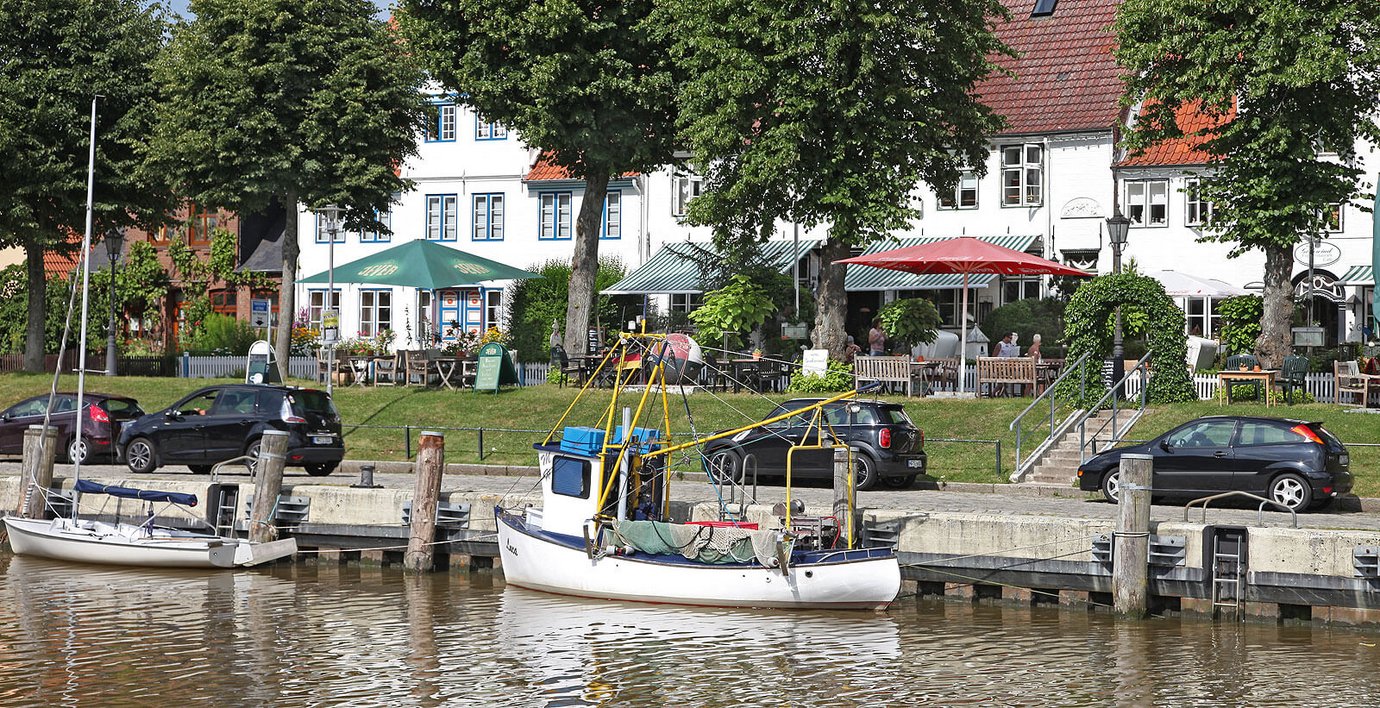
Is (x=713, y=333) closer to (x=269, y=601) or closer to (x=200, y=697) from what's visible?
(x=269, y=601)

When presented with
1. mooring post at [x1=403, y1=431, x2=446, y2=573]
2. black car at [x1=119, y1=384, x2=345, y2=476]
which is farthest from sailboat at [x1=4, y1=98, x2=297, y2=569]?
black car at [x1=119, y1=384, x2=345, y2=476]

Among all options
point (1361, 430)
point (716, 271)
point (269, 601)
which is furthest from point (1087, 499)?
point (716, 271)

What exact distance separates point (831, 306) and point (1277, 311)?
929 centimetres

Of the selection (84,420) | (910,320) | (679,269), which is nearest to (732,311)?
(910,320)

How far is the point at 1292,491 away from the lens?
2372cm

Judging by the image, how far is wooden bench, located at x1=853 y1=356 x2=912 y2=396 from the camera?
34.6 meters

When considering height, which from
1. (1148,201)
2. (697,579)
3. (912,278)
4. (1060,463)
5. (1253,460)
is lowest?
(697,579)

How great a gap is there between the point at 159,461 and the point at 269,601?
9340 millimetres

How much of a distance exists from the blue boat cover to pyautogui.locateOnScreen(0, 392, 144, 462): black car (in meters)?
6.19

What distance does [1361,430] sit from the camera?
28688 millimetres

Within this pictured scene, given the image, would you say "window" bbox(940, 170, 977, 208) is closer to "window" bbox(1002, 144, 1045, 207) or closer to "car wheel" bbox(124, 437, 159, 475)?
"window" bbox(1002, 144, 1045, 207)

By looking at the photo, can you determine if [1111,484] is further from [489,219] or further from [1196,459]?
[489,219]

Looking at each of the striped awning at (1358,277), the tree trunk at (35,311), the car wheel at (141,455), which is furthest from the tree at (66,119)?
the striped awning at (1358,277)

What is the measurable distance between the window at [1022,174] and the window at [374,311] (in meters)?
20.6
